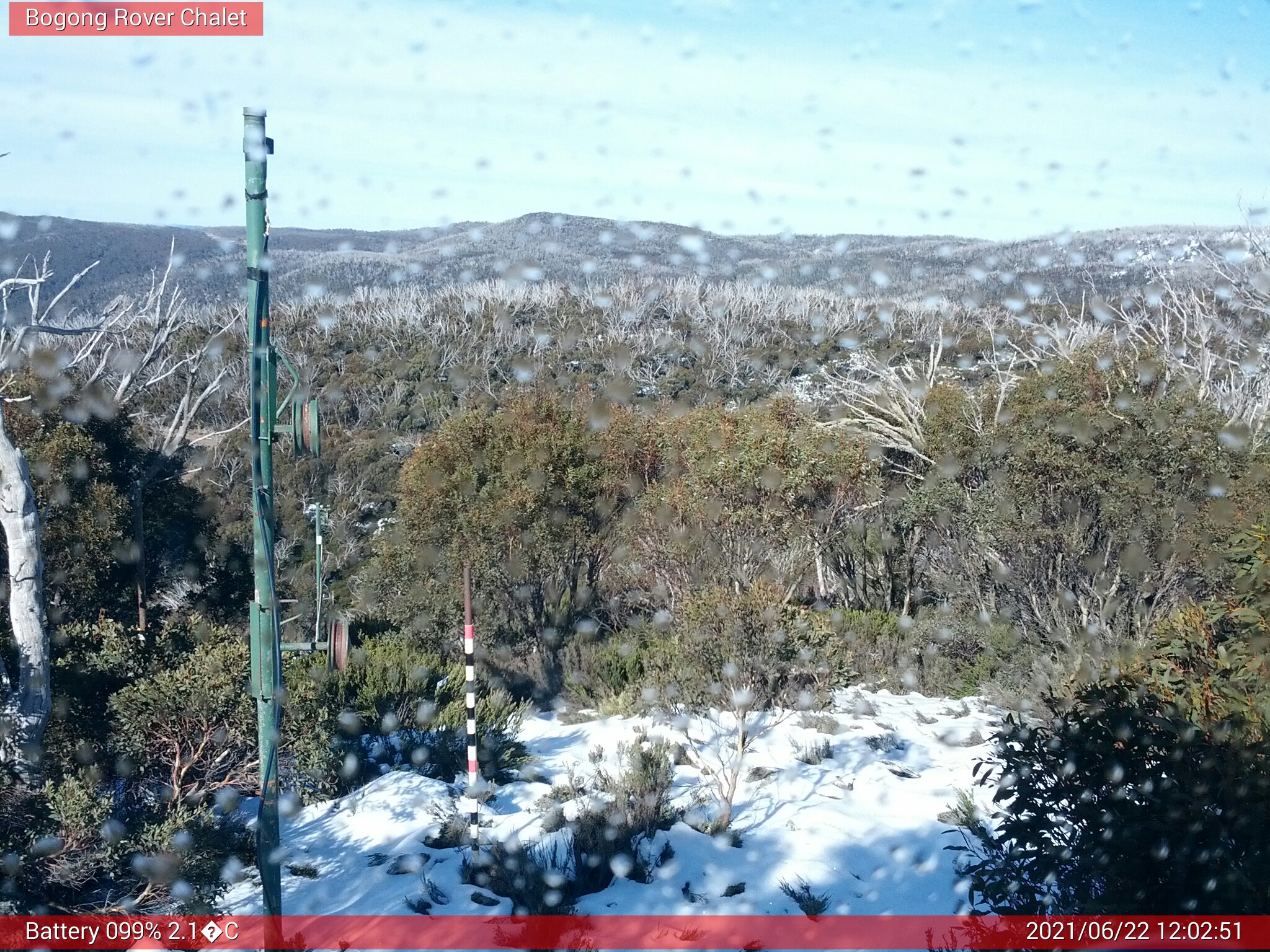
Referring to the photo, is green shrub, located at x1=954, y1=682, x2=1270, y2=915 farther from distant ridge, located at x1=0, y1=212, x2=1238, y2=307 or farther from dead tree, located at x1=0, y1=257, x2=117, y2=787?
distant ridge, located at x1=0, y1=212, x2=1238, y2=307

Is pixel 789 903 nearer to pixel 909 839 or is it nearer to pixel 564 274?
pixel 909 839


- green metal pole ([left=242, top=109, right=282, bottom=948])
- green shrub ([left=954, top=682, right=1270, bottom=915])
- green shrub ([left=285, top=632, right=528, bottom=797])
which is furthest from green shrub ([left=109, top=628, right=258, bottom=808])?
green shrub ([left=954, top=682, right=1270, bottom=915])

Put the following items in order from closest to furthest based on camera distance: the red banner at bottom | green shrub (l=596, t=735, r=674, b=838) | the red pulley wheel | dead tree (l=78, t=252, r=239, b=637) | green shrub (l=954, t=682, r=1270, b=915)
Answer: green shrub (l=954, t=682, r=1270, b=915) < the red pulley wheel < the red banner at bottom < green shrub (l=596, t=735, r=674, b=838) < dead tree (l=78, t=252, r=239, b=637)

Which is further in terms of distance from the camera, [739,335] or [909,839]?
[739,335]

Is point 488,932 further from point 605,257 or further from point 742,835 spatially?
point 605,257

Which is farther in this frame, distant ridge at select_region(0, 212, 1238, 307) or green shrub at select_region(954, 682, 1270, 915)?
distant ridge at select_region(0, 212, 1238, 307)

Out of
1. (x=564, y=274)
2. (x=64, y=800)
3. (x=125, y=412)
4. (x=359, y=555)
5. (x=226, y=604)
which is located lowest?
(x=359, y=555)

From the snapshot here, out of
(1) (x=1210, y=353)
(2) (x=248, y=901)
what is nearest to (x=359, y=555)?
(2) (x=248, y=901)

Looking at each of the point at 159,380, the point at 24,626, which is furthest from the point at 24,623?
the point at 159,380
